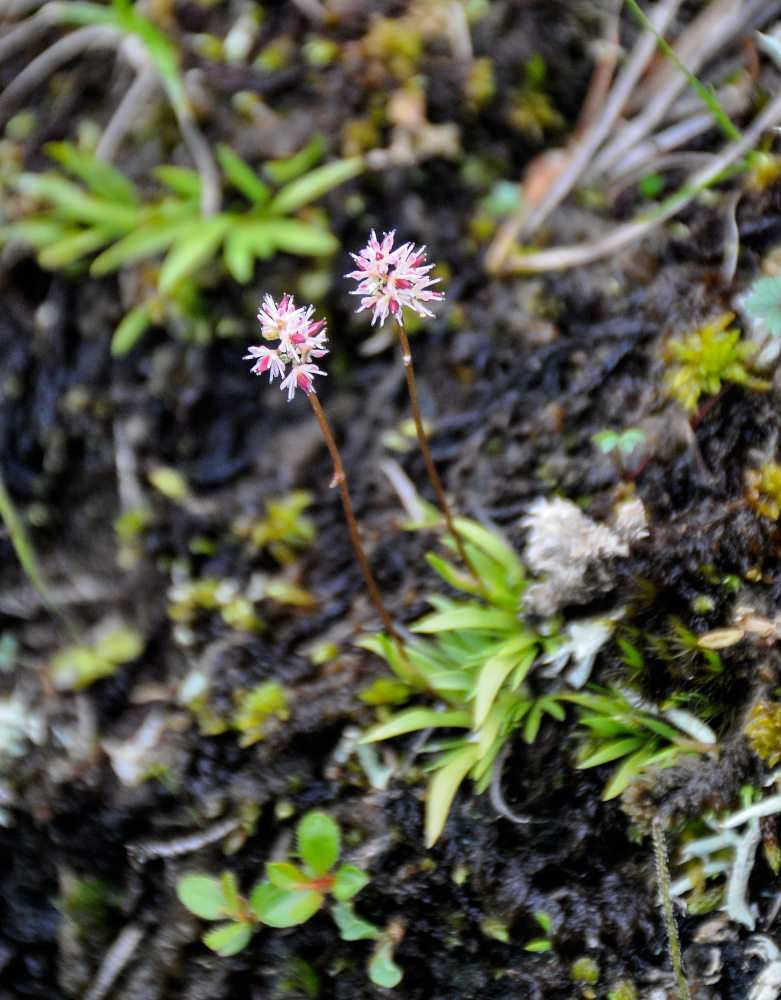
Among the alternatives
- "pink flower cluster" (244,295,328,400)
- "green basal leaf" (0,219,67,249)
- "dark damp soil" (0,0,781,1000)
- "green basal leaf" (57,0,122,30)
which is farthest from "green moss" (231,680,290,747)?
"green basal leaf" (57,0,122,30)

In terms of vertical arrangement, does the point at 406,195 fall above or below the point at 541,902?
above

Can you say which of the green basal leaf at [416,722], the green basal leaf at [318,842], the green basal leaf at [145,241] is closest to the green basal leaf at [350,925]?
the green basal leaf at [318,842]

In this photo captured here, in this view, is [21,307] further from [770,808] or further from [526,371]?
[770,808]

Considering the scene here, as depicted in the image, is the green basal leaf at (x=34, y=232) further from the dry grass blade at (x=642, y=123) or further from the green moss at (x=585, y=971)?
the green moss at (x=585, y=971)

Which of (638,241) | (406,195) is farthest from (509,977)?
(406,195)

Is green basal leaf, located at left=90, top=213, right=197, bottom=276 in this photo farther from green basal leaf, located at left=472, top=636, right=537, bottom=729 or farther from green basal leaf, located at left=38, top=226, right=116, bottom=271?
green basal leaf, located at left=472, top=636, right=537, bottom=729

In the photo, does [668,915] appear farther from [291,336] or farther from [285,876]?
[291,336]
